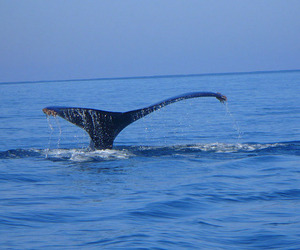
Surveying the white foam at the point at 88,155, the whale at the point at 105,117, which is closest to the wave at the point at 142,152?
the white foam at the point at 88,155

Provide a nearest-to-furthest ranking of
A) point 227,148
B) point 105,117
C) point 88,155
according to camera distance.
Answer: point 105,117, point 88,155, point 227,148

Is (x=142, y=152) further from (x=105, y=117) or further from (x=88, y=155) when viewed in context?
(x=105, y=117)

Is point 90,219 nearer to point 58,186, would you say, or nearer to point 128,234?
point 128,234

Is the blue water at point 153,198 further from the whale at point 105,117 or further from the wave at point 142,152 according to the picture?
the whale at point 105,117

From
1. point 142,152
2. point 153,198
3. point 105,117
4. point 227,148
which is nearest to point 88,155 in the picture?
point 105,117

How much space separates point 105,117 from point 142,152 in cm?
184

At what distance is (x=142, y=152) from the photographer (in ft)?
39.2

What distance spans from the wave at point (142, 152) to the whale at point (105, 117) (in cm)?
37

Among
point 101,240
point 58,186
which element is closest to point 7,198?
point 58,186

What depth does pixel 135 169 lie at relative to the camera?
9953 millimetres

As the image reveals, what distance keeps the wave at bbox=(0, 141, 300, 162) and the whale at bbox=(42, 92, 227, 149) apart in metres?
0.37

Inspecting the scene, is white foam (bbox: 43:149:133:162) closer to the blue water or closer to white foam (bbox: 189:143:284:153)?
the blue water

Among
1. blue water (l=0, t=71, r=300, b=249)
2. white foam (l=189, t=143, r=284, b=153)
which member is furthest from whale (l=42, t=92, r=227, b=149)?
white foam (l=189, t=143, r=284, b=153)

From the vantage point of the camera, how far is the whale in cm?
981
